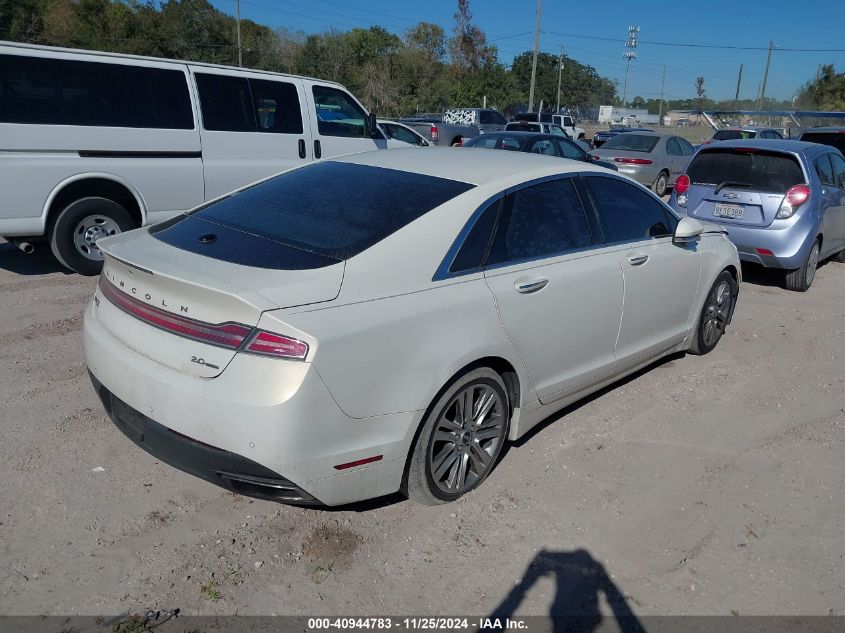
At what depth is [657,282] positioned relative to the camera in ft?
A: 15.1

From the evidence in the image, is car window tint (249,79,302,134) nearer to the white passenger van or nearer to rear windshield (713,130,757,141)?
the white passenger van

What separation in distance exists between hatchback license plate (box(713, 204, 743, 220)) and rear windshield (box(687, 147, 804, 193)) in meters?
0.28

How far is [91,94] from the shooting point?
671 centimetres

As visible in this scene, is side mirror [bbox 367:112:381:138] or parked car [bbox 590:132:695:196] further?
parked car [bbox 590:132:695:196]

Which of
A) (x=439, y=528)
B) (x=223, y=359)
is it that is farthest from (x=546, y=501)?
(x=223, y=359)

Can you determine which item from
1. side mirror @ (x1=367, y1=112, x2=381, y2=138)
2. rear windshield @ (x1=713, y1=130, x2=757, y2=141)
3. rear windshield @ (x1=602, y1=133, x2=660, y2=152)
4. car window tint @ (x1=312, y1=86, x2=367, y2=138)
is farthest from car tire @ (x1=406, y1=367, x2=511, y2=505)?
rear windshield @ (x1=713, y1=130, x2=757, y2=141)

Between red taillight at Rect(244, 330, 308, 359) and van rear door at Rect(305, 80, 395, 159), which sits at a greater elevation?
van rear door at Rect(305, 80, 395, 159)

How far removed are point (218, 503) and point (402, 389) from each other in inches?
46.0

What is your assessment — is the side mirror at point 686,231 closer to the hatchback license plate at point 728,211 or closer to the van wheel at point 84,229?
the hatchback license plate at point 728,211

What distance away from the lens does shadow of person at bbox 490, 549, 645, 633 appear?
2.73 metres

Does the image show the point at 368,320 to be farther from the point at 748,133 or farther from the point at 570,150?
the point at 748,133

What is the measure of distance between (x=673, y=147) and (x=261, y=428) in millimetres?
17204

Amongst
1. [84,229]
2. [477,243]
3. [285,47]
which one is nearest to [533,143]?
[84,229]

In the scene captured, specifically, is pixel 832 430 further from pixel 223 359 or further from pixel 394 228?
pixel 223 359
